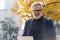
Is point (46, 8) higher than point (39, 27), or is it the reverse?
point (46, 8)

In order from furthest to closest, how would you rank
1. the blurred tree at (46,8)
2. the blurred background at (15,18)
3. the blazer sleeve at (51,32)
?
the blurred tree at (46,8) → the blurred background at (15,18) → the blazer sleeve at (51,32)

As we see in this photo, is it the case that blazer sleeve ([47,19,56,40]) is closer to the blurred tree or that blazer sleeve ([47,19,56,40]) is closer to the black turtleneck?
the black turtleneck

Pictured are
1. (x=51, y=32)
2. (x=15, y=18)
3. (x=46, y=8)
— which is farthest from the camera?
(x=46, y=8)

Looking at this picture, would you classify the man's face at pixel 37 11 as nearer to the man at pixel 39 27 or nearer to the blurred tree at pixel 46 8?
the man at pixel 39 27

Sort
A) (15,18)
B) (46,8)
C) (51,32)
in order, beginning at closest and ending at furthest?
(51,32) → (15,18) → (46,8)

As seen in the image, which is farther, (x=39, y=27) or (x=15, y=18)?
(x=15, y=18)

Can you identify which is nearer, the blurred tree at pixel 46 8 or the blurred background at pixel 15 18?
the blurred background at pixel 15 18

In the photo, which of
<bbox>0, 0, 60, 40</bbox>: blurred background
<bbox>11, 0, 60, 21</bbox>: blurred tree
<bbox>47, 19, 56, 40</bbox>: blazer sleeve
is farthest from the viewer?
<bbox>11, 0, 60, 21</bbox>: blurred tree

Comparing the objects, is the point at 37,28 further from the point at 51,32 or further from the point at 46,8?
the point at 46,8

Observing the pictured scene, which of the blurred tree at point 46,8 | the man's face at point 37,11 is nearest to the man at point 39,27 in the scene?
the man's face at point 37,11

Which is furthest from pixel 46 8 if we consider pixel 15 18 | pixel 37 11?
pixel 37 11

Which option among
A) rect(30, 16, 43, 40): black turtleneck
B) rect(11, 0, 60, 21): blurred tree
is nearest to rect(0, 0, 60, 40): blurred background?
rect(11, 0, 60, 21): blurred tree

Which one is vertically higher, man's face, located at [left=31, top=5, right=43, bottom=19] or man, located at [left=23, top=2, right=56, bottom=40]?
man's face, located at [left=31, top=5, right=43, bottom=19]

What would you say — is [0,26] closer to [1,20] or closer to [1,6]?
[1,20]
